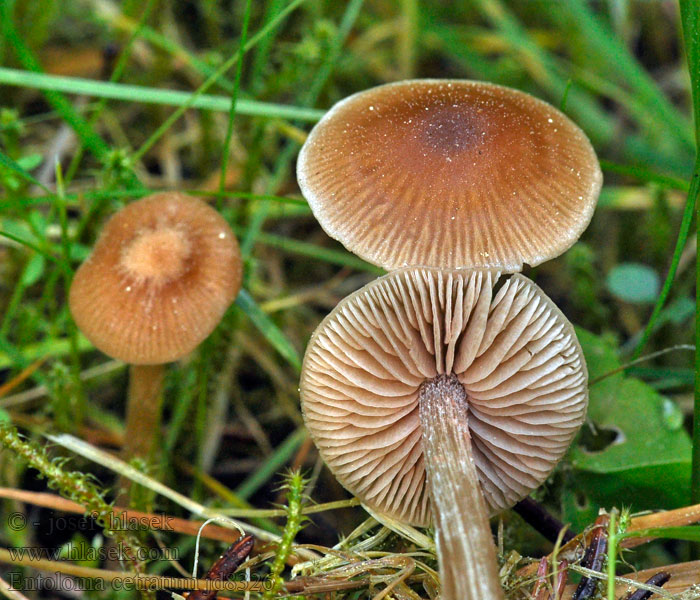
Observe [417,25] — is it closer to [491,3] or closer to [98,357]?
[491,3]

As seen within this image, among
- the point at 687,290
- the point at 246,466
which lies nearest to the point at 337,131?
the point at 246,466

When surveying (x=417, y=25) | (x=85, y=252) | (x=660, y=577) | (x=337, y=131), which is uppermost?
(x=417, y=25)

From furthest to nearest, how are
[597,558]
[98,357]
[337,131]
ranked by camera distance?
[98,357] → [337,131] → [597,558]

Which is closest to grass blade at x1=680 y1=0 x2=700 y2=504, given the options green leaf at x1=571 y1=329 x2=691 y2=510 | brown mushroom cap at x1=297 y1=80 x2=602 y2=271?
green leaf at x1=571 y1=329 x2=691 y2=510

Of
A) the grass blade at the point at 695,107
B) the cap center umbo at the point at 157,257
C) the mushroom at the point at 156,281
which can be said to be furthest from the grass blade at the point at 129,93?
the grass blade at the point at 695,107

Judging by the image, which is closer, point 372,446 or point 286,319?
point 372,446

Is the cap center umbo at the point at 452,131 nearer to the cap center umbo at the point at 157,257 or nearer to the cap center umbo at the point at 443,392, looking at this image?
the cap center umbo at the point at 443,392

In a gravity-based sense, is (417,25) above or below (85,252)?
above

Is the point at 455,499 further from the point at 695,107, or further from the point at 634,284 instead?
the point at 634,284
